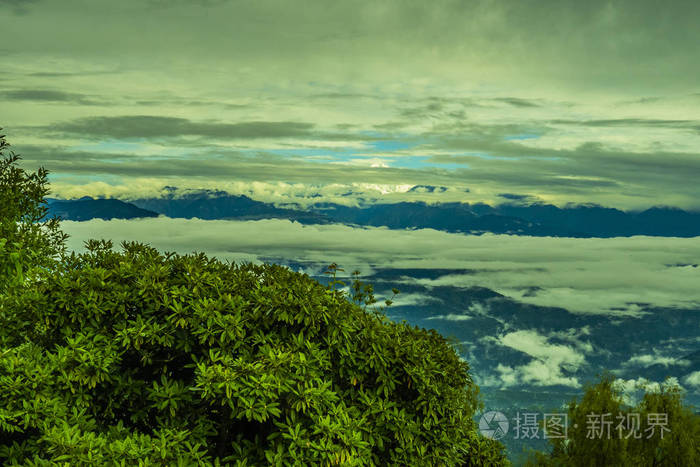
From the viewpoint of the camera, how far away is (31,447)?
29.1 feet

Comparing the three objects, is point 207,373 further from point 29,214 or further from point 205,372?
point 29,214

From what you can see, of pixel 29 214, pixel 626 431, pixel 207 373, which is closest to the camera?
pixel 207 373

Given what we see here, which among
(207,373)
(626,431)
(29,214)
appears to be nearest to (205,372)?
(207,373)

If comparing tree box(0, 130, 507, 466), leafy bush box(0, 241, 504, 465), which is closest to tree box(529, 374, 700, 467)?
tree box(0, 130, 507, 466)

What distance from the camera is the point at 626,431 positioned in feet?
88.4

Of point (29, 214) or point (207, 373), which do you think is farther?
point (29, 214)

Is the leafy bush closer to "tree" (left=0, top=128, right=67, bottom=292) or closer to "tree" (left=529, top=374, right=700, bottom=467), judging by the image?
"tree" (left=0, top=128, right=67, bottom=292)

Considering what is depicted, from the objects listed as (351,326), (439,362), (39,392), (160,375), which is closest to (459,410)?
(439,362)

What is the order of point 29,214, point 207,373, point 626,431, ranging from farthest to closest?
point 626,431, point 29,214, point 207,373

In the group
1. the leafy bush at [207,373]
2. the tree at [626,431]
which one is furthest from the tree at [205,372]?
the tree at [626,431]

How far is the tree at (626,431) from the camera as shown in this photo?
26.3 metres

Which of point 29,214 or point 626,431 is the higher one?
point 29,214

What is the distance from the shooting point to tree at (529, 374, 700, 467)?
26.3 meters

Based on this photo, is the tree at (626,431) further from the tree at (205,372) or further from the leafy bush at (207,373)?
the leafy bush at (207,373)
